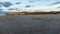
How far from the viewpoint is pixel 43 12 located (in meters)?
6.69

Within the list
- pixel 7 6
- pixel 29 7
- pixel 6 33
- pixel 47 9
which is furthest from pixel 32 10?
pixel 6 33

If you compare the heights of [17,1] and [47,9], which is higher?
[17,1]

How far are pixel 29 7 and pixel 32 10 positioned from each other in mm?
196

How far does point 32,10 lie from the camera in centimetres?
687

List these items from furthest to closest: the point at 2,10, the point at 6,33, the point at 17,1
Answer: the point at 17,1 < the point at 2,10 < the point at 6,33

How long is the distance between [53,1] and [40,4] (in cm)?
57

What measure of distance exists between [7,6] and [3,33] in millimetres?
3892

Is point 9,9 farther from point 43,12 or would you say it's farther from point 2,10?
point 43,12

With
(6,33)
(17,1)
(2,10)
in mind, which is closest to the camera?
(6,33)

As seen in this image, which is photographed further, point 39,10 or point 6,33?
point 39,10

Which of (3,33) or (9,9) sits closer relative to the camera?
(3,33)

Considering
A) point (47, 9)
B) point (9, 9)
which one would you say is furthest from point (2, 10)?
point (47, 9)

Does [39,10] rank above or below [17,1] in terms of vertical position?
below

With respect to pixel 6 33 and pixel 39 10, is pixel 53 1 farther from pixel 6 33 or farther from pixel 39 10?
pixel 6 33
